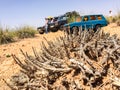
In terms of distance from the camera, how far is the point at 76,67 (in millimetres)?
4098

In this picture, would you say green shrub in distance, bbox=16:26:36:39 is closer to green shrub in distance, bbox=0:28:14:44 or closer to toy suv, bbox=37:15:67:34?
green shrub in distance, bbox=0:28:14:44

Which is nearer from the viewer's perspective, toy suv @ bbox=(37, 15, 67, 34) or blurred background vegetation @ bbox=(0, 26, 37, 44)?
blurred background vegetation @ bbox=(0, 26, 37, 44)

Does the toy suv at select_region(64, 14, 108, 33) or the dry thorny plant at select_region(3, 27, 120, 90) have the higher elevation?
the dry thorny plant at select_region(3, 27, 120, 90)

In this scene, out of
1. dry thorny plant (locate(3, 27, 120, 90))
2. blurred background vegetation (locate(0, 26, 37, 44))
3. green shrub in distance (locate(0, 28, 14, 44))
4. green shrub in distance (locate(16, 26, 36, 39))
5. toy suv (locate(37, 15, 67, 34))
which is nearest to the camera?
dry thorny plant (locate(3, 27, 120, 90))

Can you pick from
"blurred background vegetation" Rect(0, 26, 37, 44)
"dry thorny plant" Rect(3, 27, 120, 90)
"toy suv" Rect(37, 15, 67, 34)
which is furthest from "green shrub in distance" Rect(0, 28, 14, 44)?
"dry thorny plant" Rect(3, 27, 120, 90)

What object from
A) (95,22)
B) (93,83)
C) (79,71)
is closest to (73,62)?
(79,71)

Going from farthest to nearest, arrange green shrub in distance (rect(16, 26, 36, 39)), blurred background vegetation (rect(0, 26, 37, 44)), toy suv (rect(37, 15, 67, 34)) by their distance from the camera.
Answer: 1. toy suv (rect(37, 15, 67, 34))
2. green shrub in distance (rect(16, 26, 36, 39))
3. blurred background vegetation (rect(0, 26, 37, 44))

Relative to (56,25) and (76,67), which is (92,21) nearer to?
(56,25)

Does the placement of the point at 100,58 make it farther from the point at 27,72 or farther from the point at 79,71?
the point at 27,72

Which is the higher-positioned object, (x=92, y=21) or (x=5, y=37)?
(x=92, y=21)

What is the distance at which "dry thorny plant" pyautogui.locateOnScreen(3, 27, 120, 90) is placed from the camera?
12.6 ft

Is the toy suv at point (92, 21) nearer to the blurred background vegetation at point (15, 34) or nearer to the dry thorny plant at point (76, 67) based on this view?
the blurred background vegetation at point (15, 34)

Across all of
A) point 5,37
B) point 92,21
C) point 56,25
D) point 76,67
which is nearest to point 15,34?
point 5,37

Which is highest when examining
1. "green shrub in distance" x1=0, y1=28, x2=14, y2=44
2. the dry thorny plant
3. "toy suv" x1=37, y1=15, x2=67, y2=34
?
the dry thorny plant
